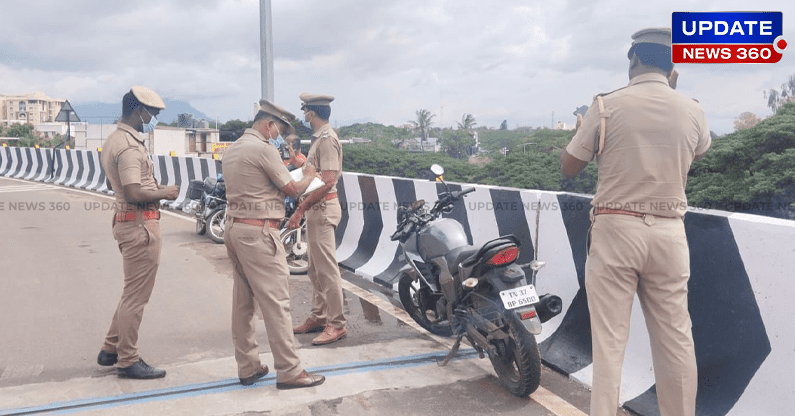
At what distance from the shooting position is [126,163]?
4453 millimetres

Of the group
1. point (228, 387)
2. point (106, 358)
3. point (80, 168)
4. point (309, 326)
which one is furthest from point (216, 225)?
point (80, 168)

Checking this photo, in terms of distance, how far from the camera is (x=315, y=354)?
16.5ft

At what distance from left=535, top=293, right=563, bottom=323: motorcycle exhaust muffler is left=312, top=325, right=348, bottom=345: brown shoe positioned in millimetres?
1787

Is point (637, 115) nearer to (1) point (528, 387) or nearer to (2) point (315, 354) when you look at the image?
(1) point (528, 387)

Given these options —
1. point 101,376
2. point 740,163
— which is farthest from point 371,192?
point 740,163

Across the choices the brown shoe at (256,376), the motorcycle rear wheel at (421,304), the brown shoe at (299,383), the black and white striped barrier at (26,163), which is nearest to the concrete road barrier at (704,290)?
the motorcycle rear wheel at (421,304)

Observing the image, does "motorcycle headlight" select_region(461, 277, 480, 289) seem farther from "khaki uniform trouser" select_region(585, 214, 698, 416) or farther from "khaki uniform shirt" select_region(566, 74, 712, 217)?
"khaki uniform shirt" select_region(566, 74, 712, 217)

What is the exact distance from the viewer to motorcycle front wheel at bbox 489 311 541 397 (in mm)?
4016

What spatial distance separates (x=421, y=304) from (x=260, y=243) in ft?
4.78

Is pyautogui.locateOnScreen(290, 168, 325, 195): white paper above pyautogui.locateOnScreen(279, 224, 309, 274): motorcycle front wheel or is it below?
above

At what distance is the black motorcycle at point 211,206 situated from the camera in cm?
984

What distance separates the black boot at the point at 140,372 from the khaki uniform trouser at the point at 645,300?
2.84 m

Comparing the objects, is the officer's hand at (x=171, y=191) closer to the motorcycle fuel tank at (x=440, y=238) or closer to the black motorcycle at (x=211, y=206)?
the motorcycle fuel tank at (x=440, y=238)

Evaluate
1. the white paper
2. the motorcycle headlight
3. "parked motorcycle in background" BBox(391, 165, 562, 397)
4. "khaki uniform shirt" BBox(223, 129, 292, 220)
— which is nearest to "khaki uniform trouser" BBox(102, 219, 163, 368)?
"khaki uniform shirt" BBox(223, 129, 292, 220)
